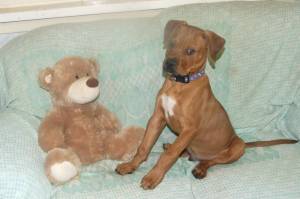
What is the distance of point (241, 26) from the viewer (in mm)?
2377

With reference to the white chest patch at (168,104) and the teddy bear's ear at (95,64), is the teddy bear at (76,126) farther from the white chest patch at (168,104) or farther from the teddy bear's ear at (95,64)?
the white chest patch at (168,104)

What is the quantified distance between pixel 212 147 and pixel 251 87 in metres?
0.47

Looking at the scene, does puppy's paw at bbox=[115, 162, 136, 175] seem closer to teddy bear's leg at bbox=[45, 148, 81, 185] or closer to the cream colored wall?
teddy bear's leg at bbox=[45, 148, 81, 185]

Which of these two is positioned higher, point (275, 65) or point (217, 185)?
point (275, 65)

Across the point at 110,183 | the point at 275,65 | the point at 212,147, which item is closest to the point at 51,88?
the point at 110,183

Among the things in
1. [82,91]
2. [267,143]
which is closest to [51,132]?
[82,91]

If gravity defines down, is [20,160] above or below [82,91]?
below

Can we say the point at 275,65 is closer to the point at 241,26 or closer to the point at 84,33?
the point at 241,26

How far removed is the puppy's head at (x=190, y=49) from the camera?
1.96m

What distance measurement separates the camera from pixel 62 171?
191cm

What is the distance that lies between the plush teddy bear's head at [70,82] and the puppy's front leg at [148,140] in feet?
1.03

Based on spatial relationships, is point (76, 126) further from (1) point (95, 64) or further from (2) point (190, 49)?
(2) point (190, 49)

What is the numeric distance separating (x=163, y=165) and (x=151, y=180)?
90 millimetres

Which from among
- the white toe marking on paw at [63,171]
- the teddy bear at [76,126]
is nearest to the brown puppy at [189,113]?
the teddy bear at [76,126]
